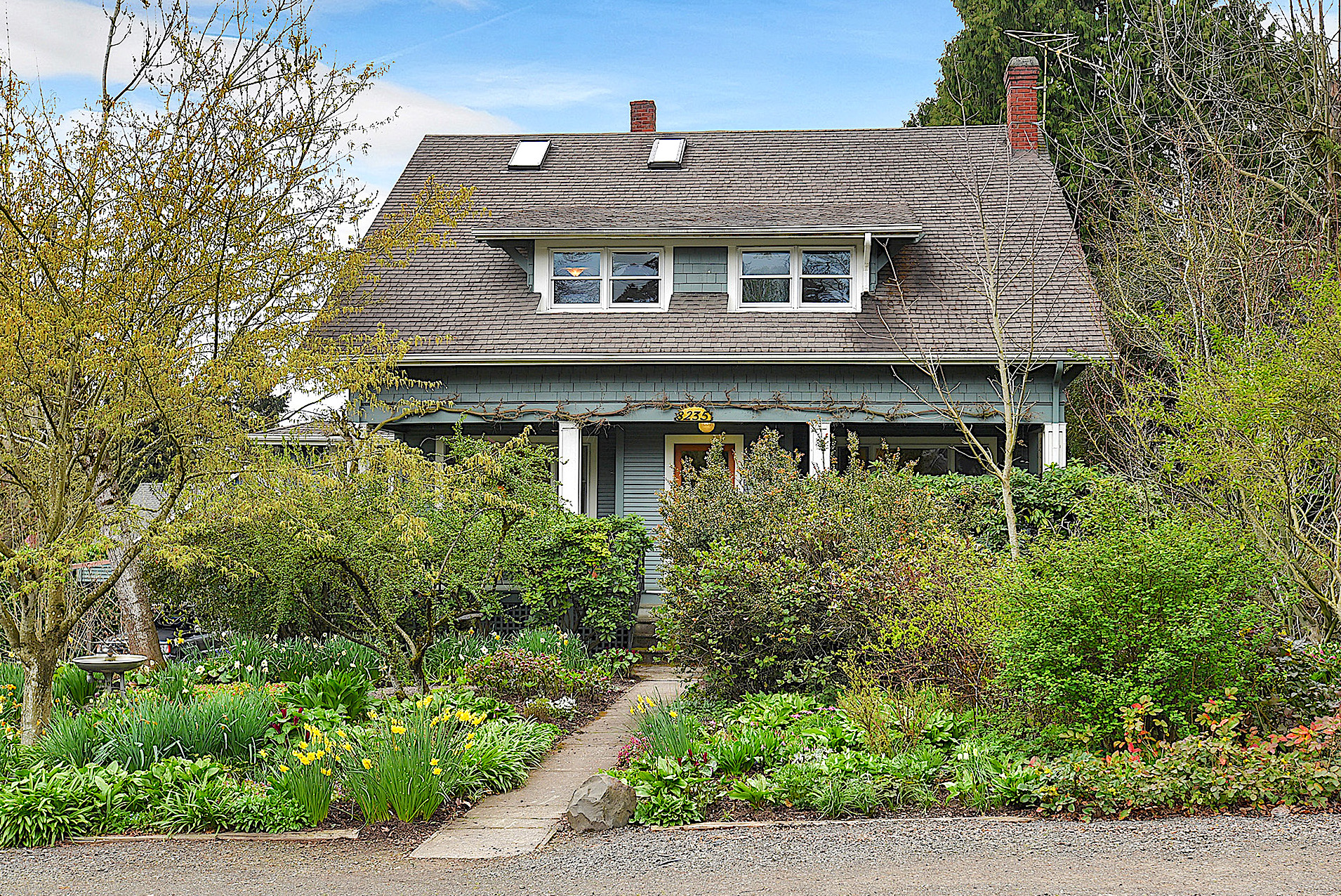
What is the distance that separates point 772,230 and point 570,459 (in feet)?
13.5

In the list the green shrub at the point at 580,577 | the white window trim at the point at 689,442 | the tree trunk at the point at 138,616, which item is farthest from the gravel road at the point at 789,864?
the white window trim at the point at 689,442

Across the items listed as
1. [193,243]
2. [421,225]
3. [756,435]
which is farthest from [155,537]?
[756,435]

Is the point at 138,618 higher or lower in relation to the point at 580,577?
lower

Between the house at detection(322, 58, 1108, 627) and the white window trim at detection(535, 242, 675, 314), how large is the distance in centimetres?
3

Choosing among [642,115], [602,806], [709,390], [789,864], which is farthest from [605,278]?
[789,864]

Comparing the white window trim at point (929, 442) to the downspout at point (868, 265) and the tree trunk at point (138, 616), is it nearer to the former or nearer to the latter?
the downspout at point (868, 265)

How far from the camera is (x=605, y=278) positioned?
52.7ft

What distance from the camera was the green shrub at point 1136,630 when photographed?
6.06m

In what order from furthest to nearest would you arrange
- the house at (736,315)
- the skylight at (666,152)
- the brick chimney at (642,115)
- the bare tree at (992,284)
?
the brick chimney at (642,115) < the skylight at (666,152) < the house at (736,315) < the bare tree at (992,284)

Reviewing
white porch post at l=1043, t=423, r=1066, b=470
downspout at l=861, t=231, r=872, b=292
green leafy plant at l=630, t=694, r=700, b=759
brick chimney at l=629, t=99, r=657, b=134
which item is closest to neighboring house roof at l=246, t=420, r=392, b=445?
green leafy plant at l=630, t=694, r=700, b=759

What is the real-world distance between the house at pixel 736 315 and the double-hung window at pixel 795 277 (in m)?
0.03

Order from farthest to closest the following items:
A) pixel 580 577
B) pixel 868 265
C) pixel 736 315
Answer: pixel 868 265
pixel 736 315
pixel 580 577

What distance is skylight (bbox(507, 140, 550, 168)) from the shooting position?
62.3 feet

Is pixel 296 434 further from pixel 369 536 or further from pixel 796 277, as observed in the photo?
pixel 796 277
